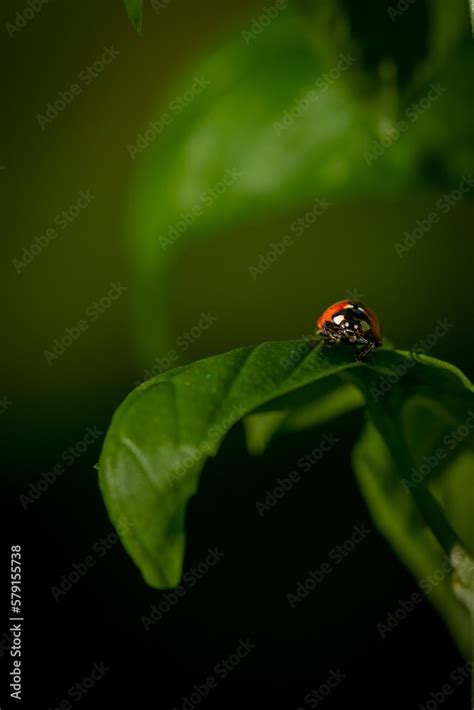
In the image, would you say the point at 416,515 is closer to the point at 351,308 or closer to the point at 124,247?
the point at 351,308

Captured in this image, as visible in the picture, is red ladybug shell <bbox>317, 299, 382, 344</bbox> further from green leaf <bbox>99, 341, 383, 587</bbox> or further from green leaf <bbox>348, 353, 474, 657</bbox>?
green leaf <bbox>99, 341, 383, 587</bbox>

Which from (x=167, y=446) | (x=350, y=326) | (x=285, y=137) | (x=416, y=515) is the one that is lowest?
(x=416, y=515)

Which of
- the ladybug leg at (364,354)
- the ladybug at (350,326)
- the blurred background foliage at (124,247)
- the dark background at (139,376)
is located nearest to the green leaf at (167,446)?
the ladybug leg at (364,354)

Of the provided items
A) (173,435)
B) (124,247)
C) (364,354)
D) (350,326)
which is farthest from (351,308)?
(124,247)

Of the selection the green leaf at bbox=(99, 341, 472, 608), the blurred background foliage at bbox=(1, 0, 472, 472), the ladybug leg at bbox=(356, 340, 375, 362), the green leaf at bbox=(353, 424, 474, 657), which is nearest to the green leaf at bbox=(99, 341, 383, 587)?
the green leaf at bbox=(99, 341, 472, 608)

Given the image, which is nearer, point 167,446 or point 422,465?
point 167,446

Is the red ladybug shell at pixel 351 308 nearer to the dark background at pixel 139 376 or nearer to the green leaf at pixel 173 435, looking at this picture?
the green leaf at pixel 173 435
